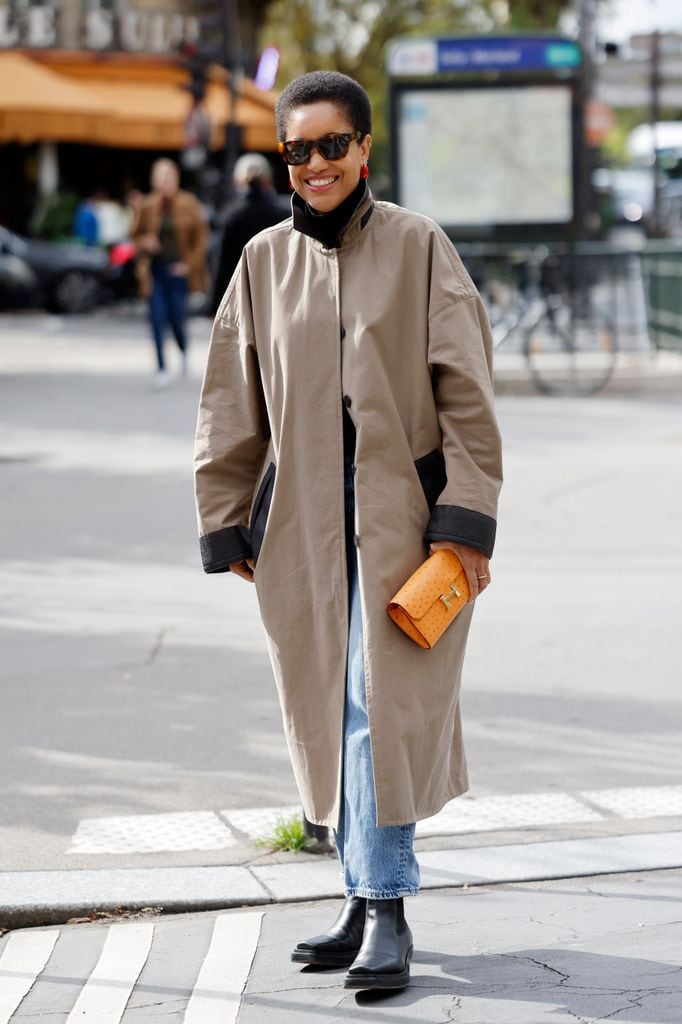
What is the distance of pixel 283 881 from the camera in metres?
4.60

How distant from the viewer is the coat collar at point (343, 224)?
3.83m

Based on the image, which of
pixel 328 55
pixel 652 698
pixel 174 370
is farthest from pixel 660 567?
pixel 328 55

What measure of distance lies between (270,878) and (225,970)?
23.8 inches

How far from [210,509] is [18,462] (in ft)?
25.7

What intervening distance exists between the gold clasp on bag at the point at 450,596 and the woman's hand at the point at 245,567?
0.51m

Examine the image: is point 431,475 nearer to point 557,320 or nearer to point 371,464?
point 371,464

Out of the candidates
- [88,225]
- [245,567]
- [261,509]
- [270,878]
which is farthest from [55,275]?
[261,509]

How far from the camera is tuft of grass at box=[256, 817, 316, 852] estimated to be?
4840mm

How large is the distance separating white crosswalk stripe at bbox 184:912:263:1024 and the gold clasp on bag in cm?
94

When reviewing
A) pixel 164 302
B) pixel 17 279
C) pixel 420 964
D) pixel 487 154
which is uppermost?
pixel 487 154

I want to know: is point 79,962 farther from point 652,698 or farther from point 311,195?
point 652,698

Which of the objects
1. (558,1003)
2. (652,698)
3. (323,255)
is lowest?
(652,698)

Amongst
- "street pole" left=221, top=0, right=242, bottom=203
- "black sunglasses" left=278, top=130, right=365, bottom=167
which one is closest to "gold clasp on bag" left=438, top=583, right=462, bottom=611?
"black sunglasses" left=278, top=130, right=365, bottom=167

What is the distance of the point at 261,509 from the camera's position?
3.99 m
